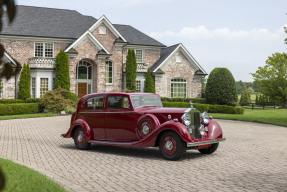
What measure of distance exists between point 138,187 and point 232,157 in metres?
3.91

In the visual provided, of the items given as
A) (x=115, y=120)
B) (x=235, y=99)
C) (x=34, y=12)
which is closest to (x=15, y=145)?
(x=115, y=120)

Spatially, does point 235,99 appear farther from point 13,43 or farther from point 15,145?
point 15,145

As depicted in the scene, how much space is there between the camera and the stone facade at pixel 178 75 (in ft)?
116

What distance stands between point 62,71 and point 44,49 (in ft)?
12.8

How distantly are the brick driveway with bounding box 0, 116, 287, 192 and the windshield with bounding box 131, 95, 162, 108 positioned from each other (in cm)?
144

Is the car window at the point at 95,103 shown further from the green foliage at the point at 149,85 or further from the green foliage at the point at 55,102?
the green foliage at the point at 149,85

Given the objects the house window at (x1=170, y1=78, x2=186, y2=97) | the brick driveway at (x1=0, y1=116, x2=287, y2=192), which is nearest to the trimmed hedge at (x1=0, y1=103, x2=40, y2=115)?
the brick driveway at (x1=0, y1=116, x2=287, y2=192)

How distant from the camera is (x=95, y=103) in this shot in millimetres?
9898

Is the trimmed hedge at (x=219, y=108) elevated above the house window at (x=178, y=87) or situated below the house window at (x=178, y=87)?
below

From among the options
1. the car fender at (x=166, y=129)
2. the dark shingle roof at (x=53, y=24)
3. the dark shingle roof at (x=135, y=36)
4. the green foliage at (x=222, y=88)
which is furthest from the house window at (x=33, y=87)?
the car fender at (x=166, y=129)

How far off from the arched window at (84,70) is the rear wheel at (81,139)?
23.6 m

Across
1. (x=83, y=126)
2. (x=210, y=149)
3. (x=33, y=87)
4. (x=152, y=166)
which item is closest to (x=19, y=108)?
(x=33, y=87)

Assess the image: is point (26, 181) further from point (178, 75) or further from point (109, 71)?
point (178, 75)

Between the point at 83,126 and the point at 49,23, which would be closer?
the point at 83,126
